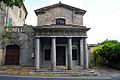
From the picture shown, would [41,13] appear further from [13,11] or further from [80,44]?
[80,44]

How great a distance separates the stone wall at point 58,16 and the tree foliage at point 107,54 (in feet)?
17.7

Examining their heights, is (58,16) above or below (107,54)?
above

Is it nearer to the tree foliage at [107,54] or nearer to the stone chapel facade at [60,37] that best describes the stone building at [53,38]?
the stone chapel facade at [60,37]

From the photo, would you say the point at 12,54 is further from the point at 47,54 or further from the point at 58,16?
the point at 58,16

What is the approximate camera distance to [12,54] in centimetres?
2572

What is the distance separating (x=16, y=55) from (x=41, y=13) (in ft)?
25.1

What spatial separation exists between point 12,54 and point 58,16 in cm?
925

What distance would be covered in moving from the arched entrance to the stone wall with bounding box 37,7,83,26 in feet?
17.2

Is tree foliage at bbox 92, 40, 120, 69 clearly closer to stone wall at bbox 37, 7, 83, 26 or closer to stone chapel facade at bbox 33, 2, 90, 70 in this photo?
stone chapel facade at bbox 33, 2, 90, 70

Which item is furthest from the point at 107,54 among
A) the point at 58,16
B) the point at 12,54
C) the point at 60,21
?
the point at 12,54

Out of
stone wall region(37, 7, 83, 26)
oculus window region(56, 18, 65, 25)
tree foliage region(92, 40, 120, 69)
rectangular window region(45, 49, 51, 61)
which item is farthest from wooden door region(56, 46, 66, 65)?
tree foliage region(92, 40, 120, 69)

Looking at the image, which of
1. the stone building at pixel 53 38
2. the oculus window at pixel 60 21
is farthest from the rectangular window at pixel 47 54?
the oculus window at pixel 60 21

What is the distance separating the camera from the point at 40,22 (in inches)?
1060

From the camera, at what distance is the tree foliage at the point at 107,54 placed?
2448cm
